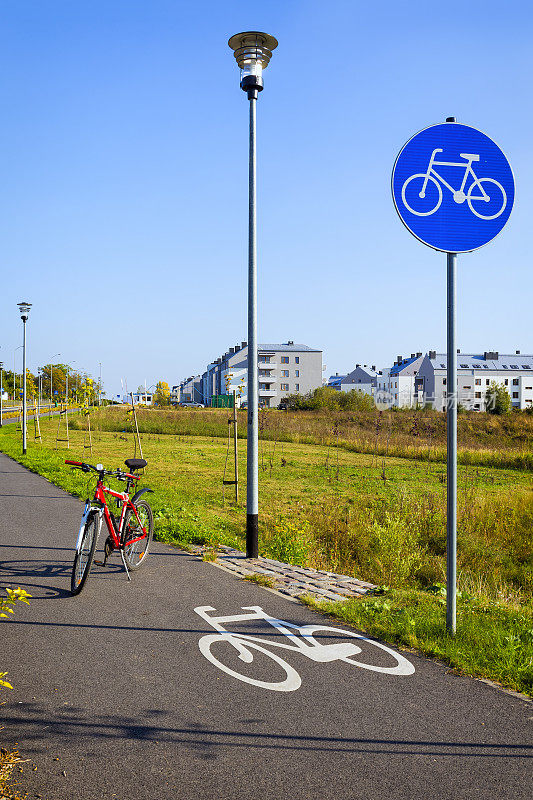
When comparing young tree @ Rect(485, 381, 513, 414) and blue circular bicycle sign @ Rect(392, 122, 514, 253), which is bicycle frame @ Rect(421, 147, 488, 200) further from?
young tree @ Rect(485, 381, 513, 414)

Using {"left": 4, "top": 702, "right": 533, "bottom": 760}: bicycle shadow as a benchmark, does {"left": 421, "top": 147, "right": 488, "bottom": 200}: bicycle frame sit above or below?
above

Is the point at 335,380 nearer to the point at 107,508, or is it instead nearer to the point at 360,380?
the point at 360,380

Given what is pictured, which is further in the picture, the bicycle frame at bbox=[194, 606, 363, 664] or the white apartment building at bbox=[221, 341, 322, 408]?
the white apartment building at bbox=[221, 341, 322, 408]

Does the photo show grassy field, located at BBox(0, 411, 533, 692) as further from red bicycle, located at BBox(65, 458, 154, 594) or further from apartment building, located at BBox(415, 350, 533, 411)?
apartment building, located at BBox(415, 350, 533, 411)

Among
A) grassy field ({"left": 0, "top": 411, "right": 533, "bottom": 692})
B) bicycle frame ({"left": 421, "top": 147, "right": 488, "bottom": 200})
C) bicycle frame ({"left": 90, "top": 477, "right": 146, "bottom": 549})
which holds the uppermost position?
bicycle frame ({"left": 421, "top": 147, "right": 488, "bottom": 200})

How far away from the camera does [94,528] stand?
647cm

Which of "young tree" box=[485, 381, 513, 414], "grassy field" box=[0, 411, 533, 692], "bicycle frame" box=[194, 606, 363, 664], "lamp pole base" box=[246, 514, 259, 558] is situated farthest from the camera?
"young tree" box=[485, 381, 513, 414]

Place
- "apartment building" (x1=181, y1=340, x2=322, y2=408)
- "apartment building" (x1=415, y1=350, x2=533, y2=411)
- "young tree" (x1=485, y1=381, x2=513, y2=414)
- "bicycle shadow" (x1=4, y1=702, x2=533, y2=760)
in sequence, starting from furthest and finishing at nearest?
1. "apartment building" (x1=415, y1=350, x2=533, y2=411)
2. "apartment building" (x1=181, y1=340, x2=322, y2=408)
3. "young tree" (x1=485, y1=381, x2=513, y2=414)
4. "bicycle shadow" (x1=4, y1=702, x2=533, y2=760)

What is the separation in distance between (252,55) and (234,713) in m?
7.15

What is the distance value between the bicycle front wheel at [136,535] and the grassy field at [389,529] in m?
1.37

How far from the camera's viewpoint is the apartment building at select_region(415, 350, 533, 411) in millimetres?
100938

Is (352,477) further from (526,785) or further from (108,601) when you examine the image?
(526,785)

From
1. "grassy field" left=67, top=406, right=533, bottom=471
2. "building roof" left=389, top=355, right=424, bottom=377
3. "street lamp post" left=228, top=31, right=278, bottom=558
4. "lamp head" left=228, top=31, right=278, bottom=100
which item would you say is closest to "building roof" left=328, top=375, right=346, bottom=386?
"building roof" left=389, top=355, right=424, bottom=377

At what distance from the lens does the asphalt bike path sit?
10.4 feet
